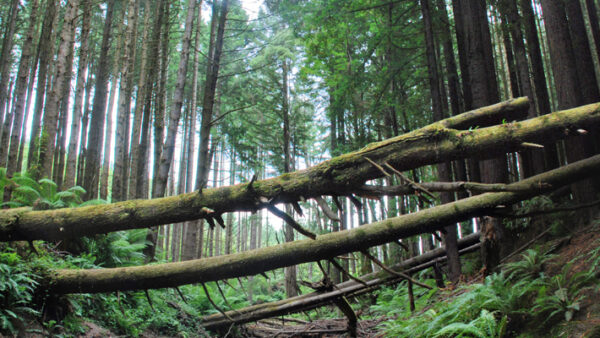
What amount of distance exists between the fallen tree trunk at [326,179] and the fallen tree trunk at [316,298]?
2.62 metres

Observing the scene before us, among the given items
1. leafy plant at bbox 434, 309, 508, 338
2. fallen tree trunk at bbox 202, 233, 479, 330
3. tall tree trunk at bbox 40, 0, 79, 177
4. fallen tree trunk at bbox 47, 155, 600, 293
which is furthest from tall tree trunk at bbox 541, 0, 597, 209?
tall tree trunk at bbox 40, 0, 79, 177

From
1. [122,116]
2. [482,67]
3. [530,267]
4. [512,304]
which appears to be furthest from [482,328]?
[122,116]

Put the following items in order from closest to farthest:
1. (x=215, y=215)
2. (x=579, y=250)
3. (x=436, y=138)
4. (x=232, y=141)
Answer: (x=436, y=138)
(x=215, y=215)
(x=579, y=250)
(x=232, y=141)

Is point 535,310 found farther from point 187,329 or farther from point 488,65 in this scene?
point 187,329

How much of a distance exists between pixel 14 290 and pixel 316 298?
12.9ft

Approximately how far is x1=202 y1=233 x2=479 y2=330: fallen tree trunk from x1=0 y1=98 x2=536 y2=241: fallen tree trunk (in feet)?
8.61

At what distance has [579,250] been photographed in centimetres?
502

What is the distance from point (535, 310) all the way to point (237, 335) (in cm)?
571

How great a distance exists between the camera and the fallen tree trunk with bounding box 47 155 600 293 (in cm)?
356

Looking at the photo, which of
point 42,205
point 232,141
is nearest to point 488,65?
point 42,205

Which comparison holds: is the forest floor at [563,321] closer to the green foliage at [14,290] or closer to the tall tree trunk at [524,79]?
the tall tree trunk at [524,79]

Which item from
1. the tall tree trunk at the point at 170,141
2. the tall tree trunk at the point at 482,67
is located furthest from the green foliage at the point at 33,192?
the tall tree trunk at the point at 482,67

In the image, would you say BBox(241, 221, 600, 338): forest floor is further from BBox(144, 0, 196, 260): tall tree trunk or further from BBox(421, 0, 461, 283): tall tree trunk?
BBox(144, 0, 196, 260): tall tree trunk

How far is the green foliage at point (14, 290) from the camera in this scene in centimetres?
374
